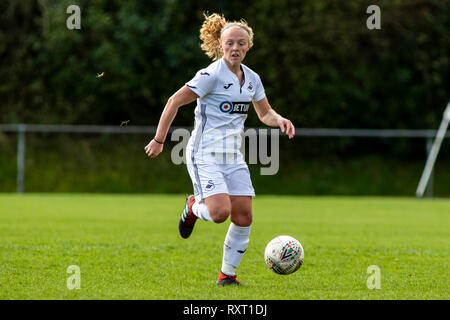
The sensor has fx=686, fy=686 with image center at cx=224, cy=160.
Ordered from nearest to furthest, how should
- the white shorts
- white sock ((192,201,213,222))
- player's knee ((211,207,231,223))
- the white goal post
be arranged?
player's knee ((211,207,231,223)), the white shorts, white sock ((192,201,213,222)), the white goal post

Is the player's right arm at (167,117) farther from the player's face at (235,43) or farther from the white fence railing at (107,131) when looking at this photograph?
the white fence railing at (107,131)

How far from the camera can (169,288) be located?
4988 mm

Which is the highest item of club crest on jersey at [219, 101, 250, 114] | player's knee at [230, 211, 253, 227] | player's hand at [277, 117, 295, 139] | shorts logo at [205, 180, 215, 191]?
club crest on jersey at [219, 101, 250, 114]

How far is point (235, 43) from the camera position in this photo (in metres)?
5.30

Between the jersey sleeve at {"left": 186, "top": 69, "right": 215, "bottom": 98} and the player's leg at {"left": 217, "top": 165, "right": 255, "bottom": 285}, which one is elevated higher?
the jersey sleeve at {"left": 186, "top": 69, "right": 215, "bottom": 98}

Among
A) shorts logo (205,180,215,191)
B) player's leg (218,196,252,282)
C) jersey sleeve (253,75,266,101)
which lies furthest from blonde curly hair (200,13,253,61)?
player's leg (218,196,252,282)

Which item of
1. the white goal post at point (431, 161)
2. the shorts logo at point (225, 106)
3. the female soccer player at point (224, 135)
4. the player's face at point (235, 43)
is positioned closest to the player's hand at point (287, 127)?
the female soccer player at point (224, 135)

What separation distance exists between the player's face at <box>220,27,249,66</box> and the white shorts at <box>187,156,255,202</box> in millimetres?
825

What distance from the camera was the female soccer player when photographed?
525 cm

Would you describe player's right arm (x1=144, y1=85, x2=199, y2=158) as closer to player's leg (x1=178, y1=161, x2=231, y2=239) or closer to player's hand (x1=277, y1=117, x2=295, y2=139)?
player's leg (x1=178, y1=161, x2=231, y2=239)

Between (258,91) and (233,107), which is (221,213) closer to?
(233,107)

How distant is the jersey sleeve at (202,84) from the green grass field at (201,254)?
147cm

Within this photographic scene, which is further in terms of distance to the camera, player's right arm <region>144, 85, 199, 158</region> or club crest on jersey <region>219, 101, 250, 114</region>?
club crest on jersey <region>219, 101, 250, 114</region>
